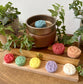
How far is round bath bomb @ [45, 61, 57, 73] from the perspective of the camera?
539 millimetres

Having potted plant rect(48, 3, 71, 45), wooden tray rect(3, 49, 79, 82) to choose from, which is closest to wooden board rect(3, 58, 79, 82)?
wooden tray rect(3, 49, 79, 82)

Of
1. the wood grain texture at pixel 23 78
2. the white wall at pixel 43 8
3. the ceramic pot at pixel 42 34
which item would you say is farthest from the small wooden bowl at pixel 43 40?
the white wall at pixel 43 8

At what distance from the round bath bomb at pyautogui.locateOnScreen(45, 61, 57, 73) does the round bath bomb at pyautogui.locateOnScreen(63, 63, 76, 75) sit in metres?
0.04

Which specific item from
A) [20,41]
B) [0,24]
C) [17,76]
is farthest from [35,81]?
[0,24]

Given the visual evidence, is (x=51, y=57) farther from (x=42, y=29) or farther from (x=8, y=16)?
(x=8, y=16)

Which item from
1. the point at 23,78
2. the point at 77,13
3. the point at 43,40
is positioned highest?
the point at 77,13

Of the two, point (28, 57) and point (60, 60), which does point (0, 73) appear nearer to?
point (28, 57)

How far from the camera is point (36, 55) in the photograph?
61 centimetres

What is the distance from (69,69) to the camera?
1.73 feet

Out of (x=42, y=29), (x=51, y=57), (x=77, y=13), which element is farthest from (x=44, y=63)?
(x=77, y=13)

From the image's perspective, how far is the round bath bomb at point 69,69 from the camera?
52 centimetres

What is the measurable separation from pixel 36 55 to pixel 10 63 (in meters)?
0.13

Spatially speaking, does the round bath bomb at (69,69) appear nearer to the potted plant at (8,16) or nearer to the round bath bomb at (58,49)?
the round bath bomb at (58,49)

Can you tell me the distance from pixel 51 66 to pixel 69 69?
8 centimetres
